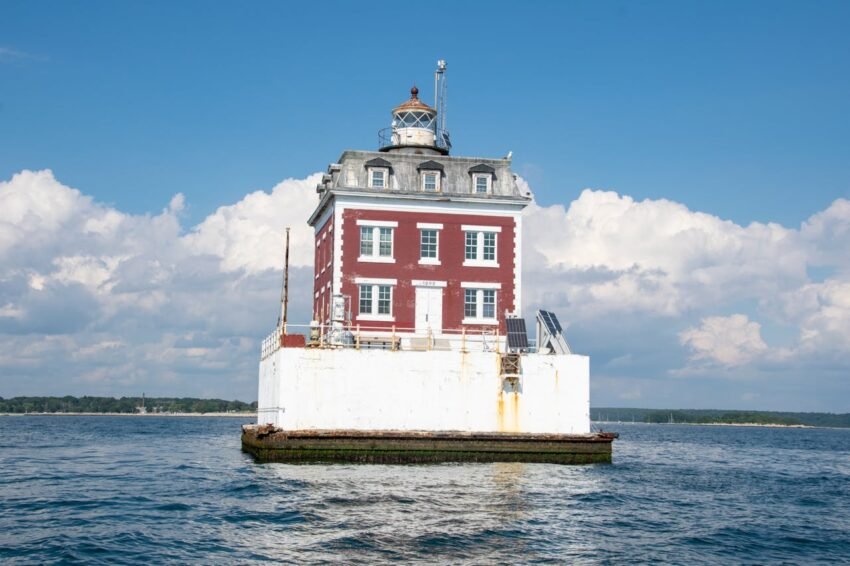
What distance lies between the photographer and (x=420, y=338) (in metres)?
41.4

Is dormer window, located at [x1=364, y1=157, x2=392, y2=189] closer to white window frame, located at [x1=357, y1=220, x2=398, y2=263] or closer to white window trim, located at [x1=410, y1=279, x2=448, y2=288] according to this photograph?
white window frame, located at [x1=357, y1=220, x2=398, y2=263]

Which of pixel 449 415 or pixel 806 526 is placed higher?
pixel 449 415

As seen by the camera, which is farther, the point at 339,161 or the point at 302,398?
the point at 339,161

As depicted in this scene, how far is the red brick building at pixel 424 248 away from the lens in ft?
138

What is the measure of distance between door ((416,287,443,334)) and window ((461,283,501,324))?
3.77ft

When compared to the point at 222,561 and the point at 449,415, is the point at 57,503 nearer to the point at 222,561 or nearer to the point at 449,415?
the point at 222,561

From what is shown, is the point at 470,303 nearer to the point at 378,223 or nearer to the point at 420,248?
the point at 420,248

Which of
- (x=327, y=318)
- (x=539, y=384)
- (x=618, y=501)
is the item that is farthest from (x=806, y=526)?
(x=327, y=318)

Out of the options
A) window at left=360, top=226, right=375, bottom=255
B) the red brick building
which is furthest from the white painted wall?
window at left=360, top=226, right=375, bottom=255

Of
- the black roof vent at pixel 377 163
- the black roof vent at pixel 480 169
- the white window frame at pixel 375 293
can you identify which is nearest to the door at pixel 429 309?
the white window frame at pixel 375 293

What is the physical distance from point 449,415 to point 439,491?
9059 millimetres

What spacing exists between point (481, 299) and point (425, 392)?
7.09 meters

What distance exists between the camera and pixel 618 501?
94.0ft

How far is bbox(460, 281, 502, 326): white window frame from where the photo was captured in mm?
42406
